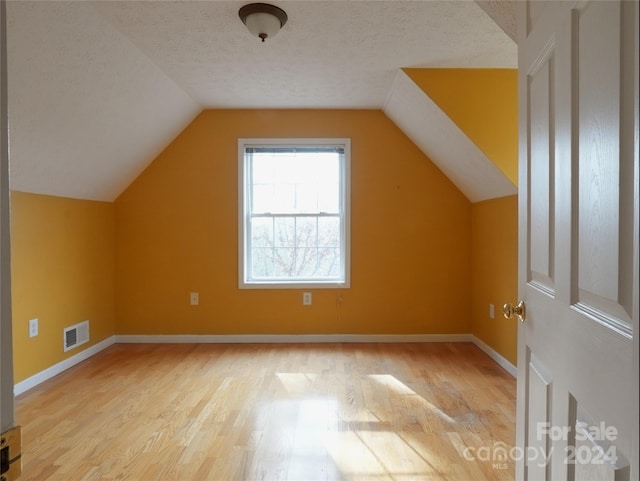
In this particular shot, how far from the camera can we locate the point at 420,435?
2244 mm

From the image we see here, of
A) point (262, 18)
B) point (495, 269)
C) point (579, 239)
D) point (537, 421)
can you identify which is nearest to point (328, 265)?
point (495, 269)

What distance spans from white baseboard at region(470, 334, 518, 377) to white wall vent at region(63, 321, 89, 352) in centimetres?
372

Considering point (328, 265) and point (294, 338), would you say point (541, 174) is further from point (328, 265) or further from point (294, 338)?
point (294, 338)

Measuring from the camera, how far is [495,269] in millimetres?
3537

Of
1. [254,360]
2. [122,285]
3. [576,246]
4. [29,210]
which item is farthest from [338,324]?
[576,246]

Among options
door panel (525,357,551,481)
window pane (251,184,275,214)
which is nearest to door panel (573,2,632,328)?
door panel (525,357,551,481)

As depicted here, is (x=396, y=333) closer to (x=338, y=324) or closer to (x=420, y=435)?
(x=338, y=324)

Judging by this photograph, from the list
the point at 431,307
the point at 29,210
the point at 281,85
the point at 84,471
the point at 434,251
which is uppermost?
the point at 281,85

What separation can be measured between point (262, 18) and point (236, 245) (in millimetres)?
2342

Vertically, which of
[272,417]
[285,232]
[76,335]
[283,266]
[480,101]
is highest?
[480,101]

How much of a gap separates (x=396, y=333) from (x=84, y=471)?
Answer: 2929 millimetres

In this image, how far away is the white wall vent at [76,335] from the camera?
135 inches

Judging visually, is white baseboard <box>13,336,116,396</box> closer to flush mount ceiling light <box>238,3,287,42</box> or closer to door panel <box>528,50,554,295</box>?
flush mount ceiling light <box>238,3,287,42</box>

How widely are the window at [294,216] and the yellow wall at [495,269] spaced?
134cm
